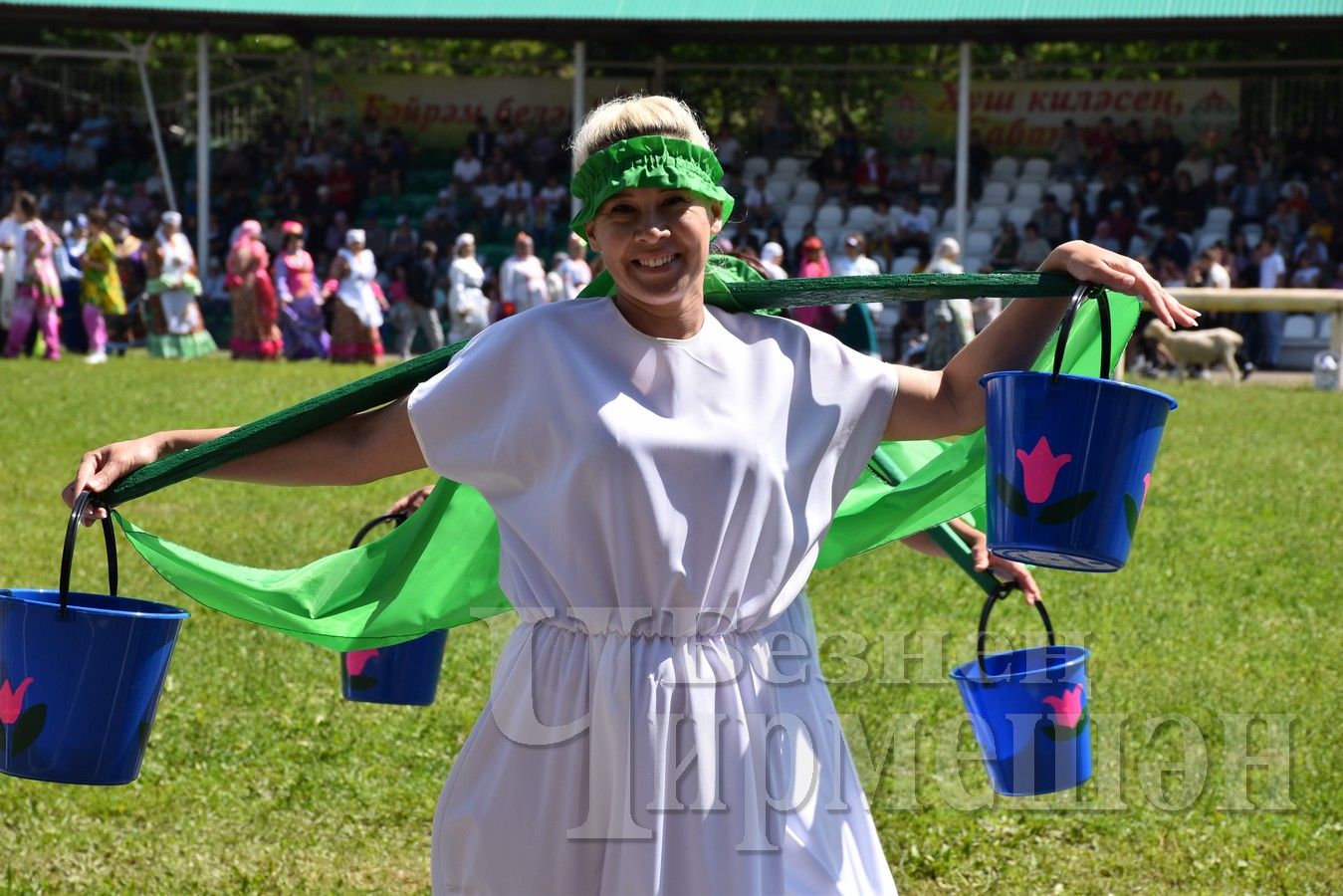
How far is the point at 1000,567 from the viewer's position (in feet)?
14.1

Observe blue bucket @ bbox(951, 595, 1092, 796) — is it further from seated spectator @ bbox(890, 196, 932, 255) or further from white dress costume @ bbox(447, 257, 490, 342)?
seated spectator @ bbox(890, 196, 932, 255)

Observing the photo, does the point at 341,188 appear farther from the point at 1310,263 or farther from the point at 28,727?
the point at 28,727

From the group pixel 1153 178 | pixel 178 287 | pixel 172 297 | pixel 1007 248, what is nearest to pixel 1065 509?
pixel 178 287

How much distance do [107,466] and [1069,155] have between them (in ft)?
87.8

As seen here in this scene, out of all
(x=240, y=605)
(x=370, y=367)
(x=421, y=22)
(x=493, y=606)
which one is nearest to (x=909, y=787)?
(x=493, y=606)

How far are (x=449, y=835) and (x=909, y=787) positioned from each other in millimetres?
2920

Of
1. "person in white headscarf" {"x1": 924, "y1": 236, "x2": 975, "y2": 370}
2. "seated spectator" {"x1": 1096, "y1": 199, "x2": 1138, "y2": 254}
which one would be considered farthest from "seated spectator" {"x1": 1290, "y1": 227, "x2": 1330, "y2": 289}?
"person in white headscarf" {"x1": 924, "y1": 236, "x2": 975, "y2": 370}

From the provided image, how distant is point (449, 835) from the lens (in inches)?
121

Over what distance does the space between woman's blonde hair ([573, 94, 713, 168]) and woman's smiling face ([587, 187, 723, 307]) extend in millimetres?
107

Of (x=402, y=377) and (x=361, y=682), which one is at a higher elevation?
(x=402, y=377)

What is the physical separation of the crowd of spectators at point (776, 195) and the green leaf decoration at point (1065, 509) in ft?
62.2

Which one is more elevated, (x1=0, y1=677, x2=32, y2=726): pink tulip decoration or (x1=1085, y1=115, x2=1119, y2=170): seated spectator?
(x1=1085, y1=115, x2=1119, y2=170): seated spectator

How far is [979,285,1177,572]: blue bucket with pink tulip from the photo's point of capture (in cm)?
306

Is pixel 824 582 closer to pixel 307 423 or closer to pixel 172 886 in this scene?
pixel 172 886
